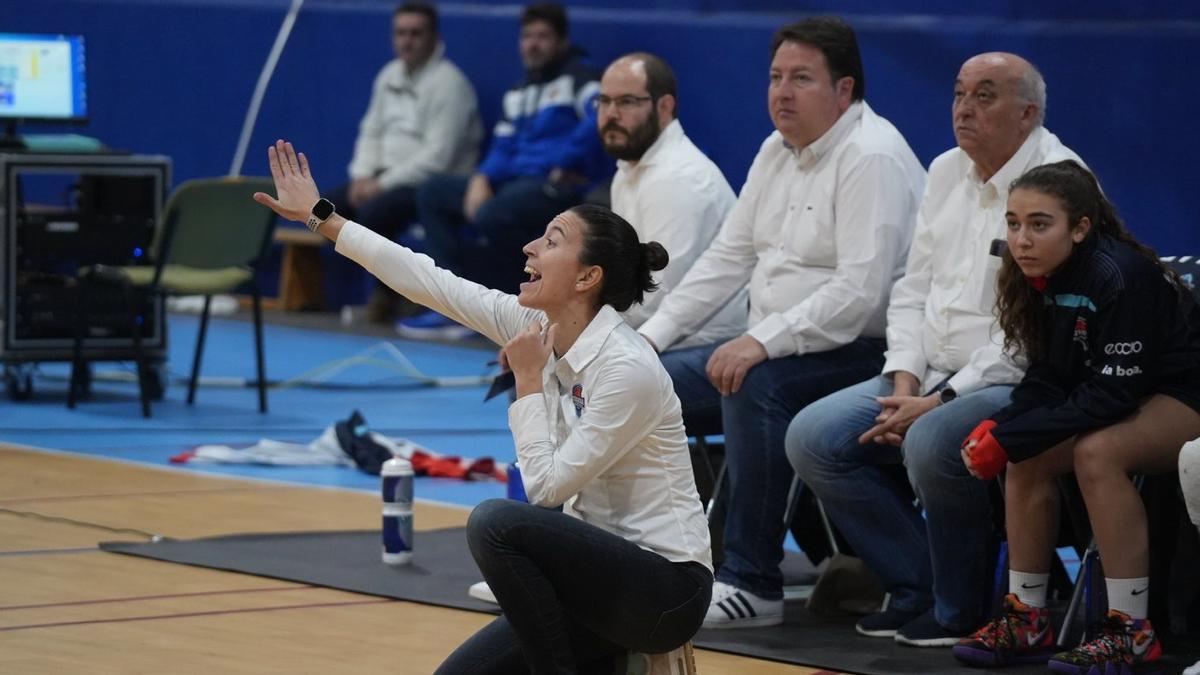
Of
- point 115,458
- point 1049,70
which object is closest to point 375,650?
point 115,458

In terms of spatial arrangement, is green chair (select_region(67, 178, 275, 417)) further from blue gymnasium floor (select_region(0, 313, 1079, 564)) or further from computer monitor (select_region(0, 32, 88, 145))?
computer monitor (select_region(0, 32, 88, 145))

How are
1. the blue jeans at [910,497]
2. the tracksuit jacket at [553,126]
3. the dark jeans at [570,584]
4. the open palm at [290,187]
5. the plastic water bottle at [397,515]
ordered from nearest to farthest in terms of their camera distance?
1. the dark jeans at [570,584]
2. the open palm at [290,187]
3. the blue jeans at [910,497]
4. the plastic water bottle at [397,515]
5. the tracksuit jacket at [553,126]

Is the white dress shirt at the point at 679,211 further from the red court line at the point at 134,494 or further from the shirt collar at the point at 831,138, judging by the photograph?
the red court line at the point at 134,494

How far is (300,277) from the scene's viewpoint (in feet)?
39.2

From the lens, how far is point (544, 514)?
11.4 ft

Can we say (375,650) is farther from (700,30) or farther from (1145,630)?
(700,30)

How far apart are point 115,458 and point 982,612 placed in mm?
3733

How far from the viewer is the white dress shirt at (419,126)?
36.0 feet

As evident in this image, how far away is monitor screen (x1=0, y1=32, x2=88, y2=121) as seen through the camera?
29.3ft

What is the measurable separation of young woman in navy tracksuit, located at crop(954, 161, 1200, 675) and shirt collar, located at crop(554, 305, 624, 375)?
104cm

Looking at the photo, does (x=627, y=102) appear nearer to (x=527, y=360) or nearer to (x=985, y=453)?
(x=985, y=453)

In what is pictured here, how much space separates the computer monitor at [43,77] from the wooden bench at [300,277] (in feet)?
8.97

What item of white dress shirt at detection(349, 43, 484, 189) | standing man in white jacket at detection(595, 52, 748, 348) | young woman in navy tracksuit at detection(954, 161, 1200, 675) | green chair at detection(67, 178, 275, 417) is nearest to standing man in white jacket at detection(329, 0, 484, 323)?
white dress shirt at detection(349, 43, 484, 189)

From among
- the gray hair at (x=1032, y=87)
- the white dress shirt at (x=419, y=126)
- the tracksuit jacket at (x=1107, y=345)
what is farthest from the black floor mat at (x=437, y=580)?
the white dress shirt at (x=419, y=126)
